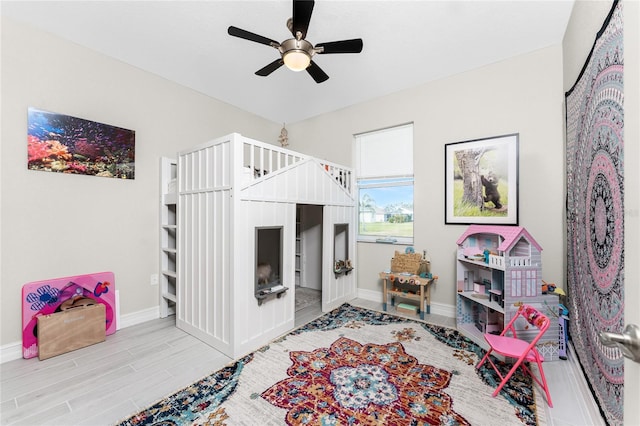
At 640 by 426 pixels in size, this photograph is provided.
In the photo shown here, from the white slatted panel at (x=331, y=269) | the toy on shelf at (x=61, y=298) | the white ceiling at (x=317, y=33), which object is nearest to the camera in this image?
the white ceiling at (x=317, y=33)

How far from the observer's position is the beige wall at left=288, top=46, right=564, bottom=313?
9.00ft

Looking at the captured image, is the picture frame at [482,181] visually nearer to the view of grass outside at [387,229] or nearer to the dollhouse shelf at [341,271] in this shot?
the view of grass outside at [387,229]

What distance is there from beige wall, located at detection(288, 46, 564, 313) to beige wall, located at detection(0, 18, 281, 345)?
8.30 ft

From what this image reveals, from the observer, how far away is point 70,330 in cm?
248

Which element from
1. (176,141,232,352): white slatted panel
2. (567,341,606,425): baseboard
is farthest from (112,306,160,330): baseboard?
(567,341,606,425): baseboard

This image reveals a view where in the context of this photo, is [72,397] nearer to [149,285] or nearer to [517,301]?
[149,285]

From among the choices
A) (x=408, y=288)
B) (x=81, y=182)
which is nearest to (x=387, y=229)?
(x=408, y=288)

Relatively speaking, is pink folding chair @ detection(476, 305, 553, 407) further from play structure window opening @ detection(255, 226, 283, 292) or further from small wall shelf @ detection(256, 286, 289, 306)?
play structure window opening @ detection(255, 226, 283, 292)

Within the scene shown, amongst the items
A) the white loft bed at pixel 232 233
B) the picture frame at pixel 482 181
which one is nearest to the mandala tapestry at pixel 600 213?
the picture frame at pixel 482 181

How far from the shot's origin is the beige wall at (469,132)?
9.00 ft

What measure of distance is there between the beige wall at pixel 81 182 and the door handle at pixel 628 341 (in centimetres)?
378

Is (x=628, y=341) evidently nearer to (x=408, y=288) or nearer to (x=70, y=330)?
(x=408, y=288)

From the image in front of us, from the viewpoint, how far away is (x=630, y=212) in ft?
2.20

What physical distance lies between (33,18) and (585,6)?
4579 mm
